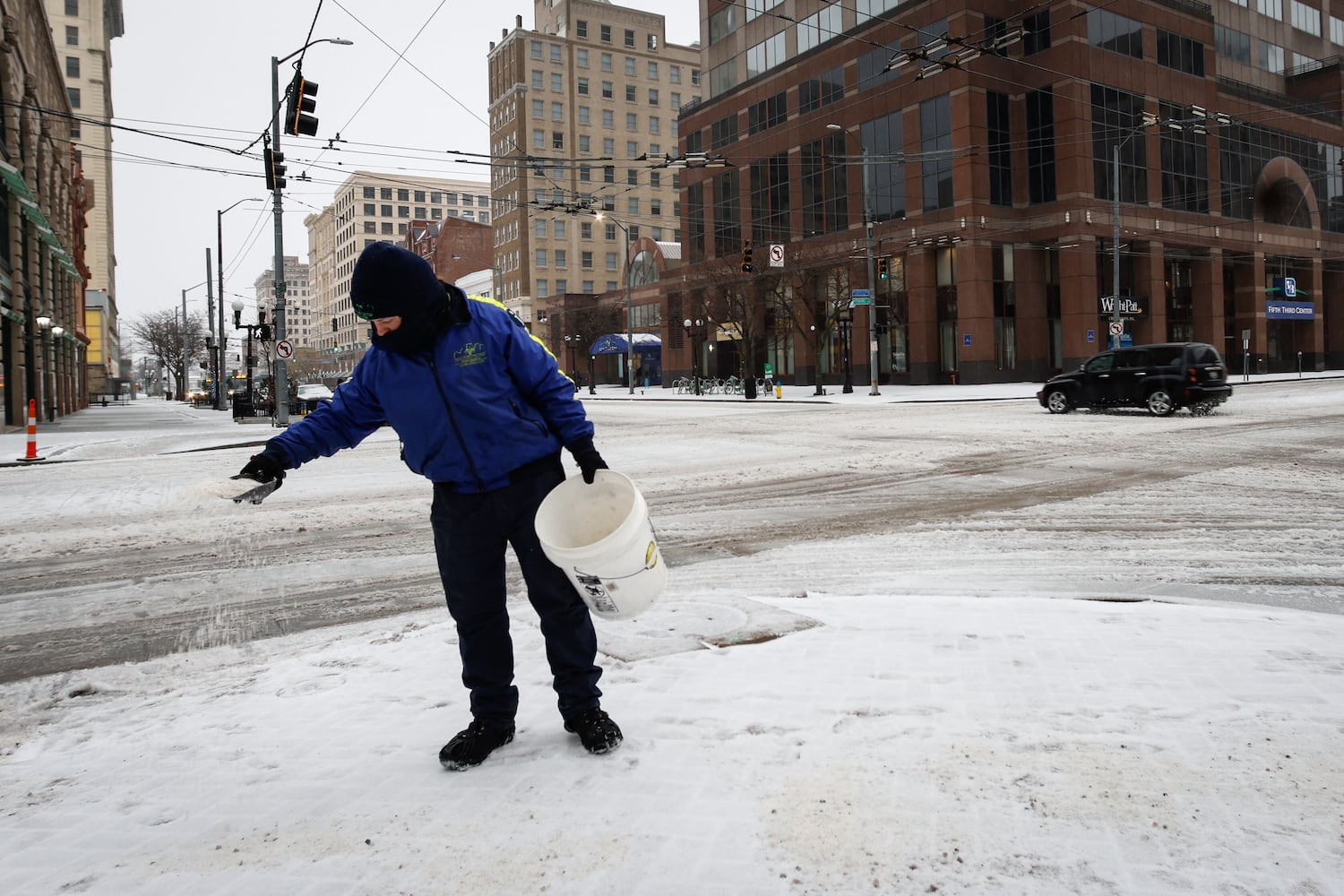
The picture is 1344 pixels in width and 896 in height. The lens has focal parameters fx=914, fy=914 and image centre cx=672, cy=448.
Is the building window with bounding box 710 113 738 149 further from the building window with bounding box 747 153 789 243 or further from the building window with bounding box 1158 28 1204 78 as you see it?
the building window with bounding box 1158 28 1204 78

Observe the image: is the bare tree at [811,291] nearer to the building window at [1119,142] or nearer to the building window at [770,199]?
the building window at [770,199]

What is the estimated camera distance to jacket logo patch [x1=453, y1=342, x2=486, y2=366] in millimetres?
3104

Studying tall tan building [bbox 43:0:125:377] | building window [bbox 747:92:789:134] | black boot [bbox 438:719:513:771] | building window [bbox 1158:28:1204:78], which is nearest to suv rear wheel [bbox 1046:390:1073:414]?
black boot [bbox 438:719:513:771]

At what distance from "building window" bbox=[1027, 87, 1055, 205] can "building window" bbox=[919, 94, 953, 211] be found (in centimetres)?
424

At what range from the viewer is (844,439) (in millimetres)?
16391

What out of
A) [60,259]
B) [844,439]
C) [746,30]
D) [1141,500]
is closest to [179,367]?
[60,259]

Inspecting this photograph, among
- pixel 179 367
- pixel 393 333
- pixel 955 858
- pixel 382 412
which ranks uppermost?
pixel 179 367

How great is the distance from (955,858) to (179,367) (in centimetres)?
8822

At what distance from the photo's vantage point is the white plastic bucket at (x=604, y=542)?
117 inches

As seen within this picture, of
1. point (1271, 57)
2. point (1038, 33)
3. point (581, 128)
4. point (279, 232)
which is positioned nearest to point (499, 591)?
point (279, 232)

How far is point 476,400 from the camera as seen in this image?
122 inches

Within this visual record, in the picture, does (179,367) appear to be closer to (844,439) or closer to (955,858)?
(844,439)

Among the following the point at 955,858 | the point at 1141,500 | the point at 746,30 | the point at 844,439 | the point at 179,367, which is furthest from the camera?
the point at 179,367

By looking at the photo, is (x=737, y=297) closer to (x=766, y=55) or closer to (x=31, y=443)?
(x=766, y=55)
